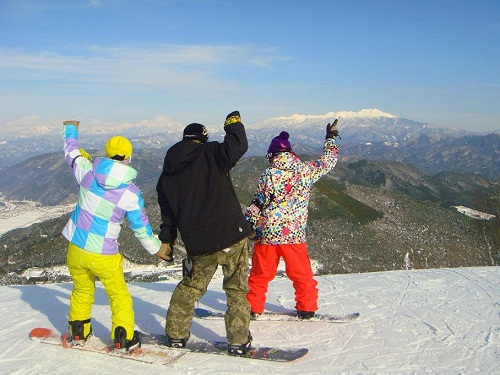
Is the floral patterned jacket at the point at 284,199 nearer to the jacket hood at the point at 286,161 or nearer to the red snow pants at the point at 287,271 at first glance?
the jacket hood at the point at 286,161

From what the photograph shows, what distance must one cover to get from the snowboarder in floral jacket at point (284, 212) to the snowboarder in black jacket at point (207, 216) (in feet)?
4.22

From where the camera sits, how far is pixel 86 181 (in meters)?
6.03

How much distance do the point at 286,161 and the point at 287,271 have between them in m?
1.97

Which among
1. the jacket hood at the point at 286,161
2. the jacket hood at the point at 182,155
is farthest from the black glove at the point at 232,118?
the jacket hood at the point at 286,161

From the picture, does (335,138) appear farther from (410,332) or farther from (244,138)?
(410,332)

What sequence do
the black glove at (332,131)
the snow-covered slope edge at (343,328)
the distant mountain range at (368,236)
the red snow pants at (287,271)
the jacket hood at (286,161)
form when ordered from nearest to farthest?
the snow-covered slope edge at (343,328), the jacket hood at (286,161), the red snow pants at (287,271), the black glove at (332,131), the distant mountain range at (368,236)

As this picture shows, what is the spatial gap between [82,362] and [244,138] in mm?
3973

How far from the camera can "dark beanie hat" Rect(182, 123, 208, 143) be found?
19.3 feet

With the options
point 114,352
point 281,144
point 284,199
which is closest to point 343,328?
point 284,199

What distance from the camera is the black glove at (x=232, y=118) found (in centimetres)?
580

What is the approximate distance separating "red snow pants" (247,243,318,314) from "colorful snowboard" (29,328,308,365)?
1.41m

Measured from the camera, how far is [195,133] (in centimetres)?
591

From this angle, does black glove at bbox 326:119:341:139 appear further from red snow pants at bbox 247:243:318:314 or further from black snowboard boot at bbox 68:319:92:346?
black snowboard boot at bbox 68:319:92:346

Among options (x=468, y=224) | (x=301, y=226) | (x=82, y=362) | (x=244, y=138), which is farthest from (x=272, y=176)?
(x=468, y=224)
